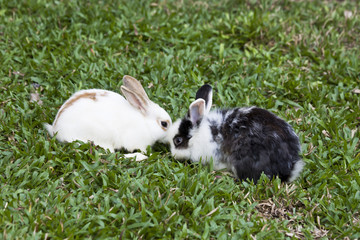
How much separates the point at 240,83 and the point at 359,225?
2.38 m

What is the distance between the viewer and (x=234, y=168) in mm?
4262

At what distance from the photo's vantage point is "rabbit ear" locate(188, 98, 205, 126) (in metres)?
4.35

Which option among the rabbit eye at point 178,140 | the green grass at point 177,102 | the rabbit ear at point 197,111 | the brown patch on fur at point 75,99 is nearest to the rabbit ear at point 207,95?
the rabbit ear at point 197,111

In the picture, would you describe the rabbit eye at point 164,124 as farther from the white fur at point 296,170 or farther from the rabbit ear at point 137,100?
the white fur at point 296,170

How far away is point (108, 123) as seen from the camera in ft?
14.5

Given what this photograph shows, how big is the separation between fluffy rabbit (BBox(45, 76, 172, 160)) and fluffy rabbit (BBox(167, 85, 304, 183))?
230mm

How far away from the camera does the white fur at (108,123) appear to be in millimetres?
4355

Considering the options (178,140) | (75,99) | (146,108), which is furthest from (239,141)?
(75,99)

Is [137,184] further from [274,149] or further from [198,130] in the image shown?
[274,149]

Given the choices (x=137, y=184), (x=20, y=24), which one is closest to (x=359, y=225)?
(x=137, y=184)

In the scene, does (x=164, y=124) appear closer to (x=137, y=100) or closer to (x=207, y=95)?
(x=137, y=100)

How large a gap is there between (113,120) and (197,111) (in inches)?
32.5

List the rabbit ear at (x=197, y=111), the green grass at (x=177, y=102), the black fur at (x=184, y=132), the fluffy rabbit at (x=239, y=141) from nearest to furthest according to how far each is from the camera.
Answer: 1. the green grass at (x=177, y=102)
2. the fluffy rabbit at (x=239, y=141)
3. the rabbit ear at (x=197, y=111)
4. the black fur at (x=184, y=132)

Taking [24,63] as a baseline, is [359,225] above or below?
below
